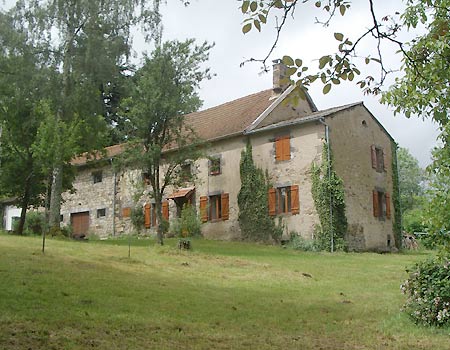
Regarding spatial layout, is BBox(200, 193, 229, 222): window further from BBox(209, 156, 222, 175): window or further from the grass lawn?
the grass lawn

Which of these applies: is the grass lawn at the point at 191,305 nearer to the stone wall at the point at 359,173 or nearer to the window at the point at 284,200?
the window at the point at 284,200

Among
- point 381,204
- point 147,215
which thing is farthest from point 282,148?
point 147,215

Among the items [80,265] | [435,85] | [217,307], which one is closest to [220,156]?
[80,265]

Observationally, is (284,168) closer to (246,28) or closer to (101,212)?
(101,212)

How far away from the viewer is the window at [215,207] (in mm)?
27828

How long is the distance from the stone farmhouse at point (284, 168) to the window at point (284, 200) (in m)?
0.05

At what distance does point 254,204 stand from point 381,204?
6.52 m

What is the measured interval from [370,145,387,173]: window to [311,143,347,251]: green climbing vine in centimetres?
402

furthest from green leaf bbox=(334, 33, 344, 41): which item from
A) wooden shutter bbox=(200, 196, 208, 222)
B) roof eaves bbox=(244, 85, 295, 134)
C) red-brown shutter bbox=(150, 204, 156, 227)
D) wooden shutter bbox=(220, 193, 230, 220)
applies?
red-brown shutter bbox=(150, 204, 156, 227)

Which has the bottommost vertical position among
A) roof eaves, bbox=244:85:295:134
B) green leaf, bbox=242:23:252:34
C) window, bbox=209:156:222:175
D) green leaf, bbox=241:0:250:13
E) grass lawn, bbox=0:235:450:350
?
grass lawn, bbox=0:235:450:350

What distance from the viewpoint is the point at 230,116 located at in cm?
3034

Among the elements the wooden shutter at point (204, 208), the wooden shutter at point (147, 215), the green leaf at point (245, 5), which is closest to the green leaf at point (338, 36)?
the green leaf at point (245, 5)

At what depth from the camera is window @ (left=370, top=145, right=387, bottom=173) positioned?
27859 millimetres

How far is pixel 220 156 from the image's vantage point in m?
28.6
